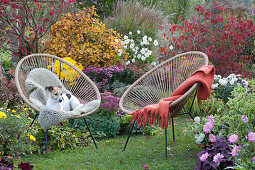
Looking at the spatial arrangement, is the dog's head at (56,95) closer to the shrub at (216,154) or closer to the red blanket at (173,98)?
the red blanket at (173,98)

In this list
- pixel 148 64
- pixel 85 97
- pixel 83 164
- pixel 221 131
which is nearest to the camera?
pixel 221 131

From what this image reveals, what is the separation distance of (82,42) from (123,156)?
3.67 metres

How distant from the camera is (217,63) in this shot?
5.98 meters

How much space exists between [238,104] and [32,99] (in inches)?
90.4

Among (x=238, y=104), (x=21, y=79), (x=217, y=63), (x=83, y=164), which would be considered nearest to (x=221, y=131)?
(x=238, y=104)

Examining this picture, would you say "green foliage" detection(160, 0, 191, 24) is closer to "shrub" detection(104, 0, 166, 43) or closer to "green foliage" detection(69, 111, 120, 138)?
"shrub" detection(104, 0, 166, 43)

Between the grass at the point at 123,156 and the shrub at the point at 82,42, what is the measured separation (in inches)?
100

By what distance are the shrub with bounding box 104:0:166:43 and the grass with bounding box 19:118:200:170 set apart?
4792 mm

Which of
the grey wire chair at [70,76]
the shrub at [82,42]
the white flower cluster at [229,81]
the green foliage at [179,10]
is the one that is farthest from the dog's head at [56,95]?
the green foliage at [179,10]

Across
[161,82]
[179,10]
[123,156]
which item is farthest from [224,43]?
[179,10]

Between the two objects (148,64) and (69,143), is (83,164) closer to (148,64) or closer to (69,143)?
(69,143)

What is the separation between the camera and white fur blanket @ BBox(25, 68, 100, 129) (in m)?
3.35

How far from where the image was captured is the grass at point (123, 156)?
3.24 m

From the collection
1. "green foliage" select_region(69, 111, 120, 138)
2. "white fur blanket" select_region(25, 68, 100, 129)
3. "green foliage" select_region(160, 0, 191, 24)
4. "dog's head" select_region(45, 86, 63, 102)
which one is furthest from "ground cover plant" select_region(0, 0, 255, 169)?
"green foliage" select_region(160, 0, 191, 24)
